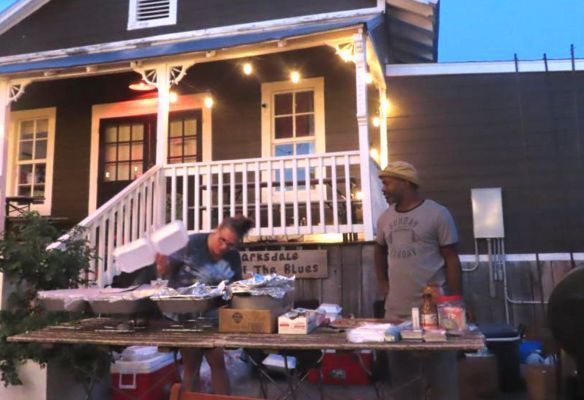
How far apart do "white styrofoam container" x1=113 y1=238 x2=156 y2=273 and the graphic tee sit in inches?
57.6

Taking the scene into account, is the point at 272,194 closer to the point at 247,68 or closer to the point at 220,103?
the point at 247,68

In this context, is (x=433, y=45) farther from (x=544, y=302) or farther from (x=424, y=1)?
(x=544, y=302)

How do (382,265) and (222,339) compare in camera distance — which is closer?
(222,339)

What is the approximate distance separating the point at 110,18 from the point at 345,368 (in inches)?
286

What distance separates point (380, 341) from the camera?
248cm

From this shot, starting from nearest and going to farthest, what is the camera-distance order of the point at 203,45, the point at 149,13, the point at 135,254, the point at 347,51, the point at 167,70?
the point at 135,254, the point at 347,51, the point at 203,45, the point at 167,70, the point at 149,13

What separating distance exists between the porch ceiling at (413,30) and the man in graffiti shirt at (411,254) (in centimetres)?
498

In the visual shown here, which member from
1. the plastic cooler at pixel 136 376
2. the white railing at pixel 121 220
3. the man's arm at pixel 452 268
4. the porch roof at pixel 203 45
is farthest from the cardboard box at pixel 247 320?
the porch roof at pixel 203 45

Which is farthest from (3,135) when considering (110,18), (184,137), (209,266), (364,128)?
(209,266)

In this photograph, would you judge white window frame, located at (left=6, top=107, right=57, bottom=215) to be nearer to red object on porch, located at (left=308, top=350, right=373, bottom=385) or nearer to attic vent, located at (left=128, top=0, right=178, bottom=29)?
attic vent, located at (left=128, top=0, right=178, bottom=29)

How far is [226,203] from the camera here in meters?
7.34

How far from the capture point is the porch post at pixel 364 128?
232 inches

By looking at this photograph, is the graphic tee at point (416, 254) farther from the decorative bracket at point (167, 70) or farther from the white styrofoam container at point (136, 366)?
the decorative bracket at point (167, 70)

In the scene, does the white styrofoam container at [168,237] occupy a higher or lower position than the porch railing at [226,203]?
lower
